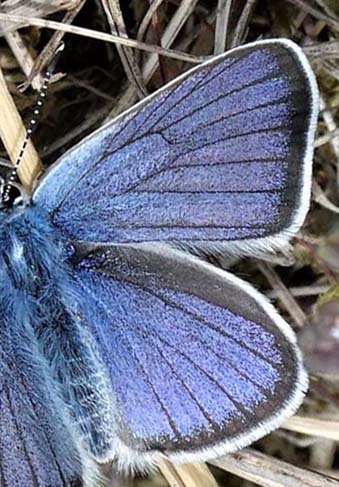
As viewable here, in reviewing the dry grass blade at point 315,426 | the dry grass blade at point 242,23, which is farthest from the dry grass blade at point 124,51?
the dry grass blade at point 315,426

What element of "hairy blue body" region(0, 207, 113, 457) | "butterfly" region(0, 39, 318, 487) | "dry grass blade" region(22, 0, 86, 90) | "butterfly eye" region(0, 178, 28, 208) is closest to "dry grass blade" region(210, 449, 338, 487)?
"butterfly" region(0, 39, 318, 487)

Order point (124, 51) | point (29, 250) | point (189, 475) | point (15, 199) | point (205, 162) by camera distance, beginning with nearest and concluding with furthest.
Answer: point (205, 162), point (29, 250), point (15, 199), point (189, 475), point (124, 51)

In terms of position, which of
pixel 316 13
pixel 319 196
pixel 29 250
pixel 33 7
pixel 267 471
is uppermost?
pixel 33 7

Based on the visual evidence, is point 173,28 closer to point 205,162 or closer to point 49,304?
point 205,162

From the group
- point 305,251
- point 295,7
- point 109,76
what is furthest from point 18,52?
point 305,251

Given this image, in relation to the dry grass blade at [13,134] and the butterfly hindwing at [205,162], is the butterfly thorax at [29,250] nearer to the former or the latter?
the butterfly hindwing at [205,162]

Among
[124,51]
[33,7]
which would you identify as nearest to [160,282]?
[124,51]
